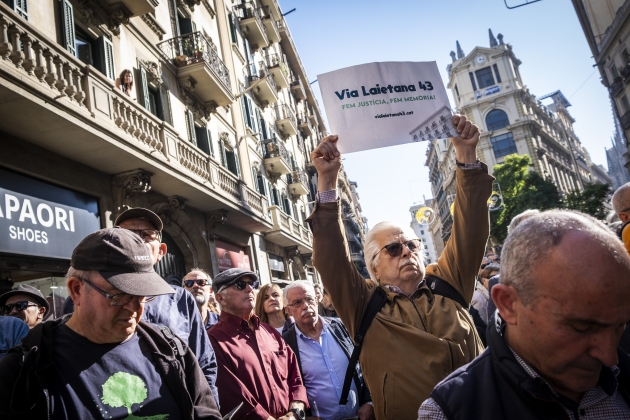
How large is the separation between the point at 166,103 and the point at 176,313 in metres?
9.24

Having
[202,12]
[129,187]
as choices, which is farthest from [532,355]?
[202,12]

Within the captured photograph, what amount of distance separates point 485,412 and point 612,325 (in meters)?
0.44

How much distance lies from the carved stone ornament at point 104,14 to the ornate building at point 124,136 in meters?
0.02

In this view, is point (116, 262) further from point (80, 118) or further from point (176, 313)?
point (80, 118)

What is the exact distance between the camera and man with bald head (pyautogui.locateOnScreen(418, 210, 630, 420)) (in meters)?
1.29

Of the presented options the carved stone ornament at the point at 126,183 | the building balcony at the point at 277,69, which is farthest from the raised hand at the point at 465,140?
the building balcony at the point at 277,69

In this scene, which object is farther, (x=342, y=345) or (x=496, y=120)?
(x=496, y=120)

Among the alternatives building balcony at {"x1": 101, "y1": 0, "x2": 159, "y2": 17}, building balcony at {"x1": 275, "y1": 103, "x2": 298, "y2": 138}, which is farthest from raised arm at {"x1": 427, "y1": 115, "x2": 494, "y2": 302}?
building balcony at {"x1": 275, "y1": 103, "x2": 298, "y2": 138}

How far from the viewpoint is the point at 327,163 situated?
252 cm

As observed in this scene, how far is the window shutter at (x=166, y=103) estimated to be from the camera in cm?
1098

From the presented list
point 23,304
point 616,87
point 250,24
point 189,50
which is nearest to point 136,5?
point 189,50

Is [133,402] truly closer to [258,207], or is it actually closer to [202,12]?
[258,207]

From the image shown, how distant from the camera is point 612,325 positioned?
128cm

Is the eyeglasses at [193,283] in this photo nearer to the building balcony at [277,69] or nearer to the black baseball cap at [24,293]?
the black baseball cap at [24,293]
